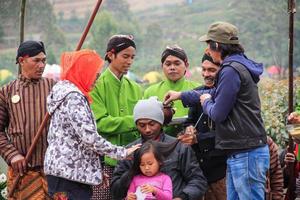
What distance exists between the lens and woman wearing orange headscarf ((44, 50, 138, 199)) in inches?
182

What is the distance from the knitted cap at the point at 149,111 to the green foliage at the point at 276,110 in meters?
2.72

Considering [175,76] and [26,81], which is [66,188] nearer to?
[26,81]

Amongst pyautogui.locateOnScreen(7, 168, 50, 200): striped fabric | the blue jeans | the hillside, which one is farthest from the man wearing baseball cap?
the hillside

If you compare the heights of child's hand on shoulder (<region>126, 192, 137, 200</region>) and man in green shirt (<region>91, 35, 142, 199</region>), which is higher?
man in green shirt (<region>91, 35, 142, 199</region>)

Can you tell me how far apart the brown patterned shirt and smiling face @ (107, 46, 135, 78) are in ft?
1.73

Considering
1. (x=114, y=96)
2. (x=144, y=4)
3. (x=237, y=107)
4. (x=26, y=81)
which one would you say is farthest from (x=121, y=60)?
(x=144, y=4)

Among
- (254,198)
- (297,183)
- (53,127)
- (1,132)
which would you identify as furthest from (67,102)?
(297,183)

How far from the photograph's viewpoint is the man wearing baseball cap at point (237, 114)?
459cm

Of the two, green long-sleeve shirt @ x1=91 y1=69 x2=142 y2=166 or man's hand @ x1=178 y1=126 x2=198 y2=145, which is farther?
green long-sleeve shirt @ x1=91 y1=69 x2=142 y2=166

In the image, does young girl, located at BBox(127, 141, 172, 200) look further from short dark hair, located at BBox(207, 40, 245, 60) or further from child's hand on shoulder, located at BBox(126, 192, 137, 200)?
short dark hair, located at BBox(207, 40, 245, 60)

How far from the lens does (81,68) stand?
4.77m

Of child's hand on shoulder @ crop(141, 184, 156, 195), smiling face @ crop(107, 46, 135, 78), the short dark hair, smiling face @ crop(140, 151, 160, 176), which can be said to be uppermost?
the short dark hair

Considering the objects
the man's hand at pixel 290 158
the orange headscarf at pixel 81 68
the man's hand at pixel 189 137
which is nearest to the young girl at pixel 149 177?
the man's hand at pixel 189 137

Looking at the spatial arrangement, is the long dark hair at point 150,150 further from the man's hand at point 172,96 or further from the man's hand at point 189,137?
the man's hand at point 172,96
